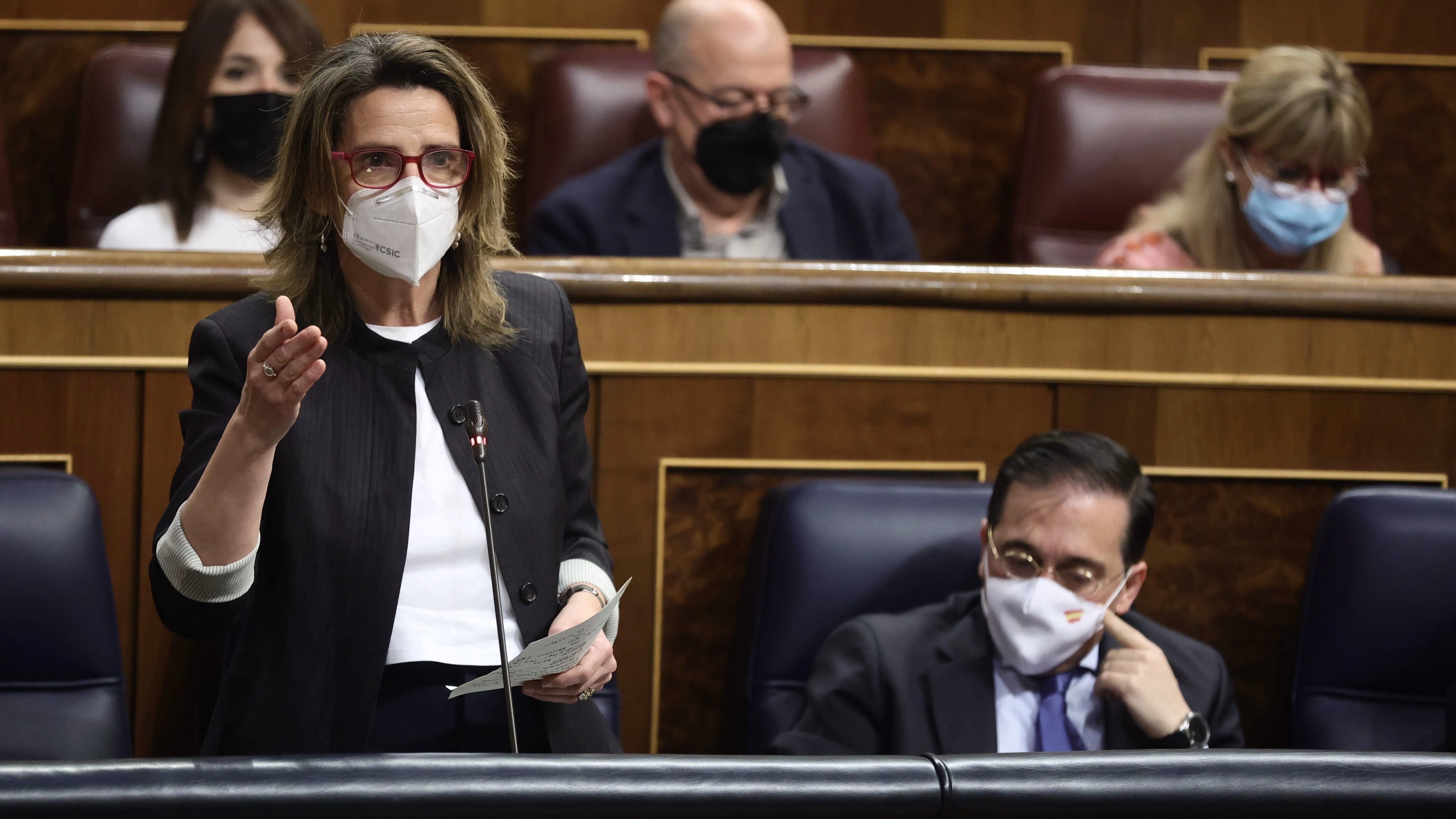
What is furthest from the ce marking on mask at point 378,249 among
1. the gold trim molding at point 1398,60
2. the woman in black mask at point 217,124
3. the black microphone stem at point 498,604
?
the gold trim molding at point 1398,60

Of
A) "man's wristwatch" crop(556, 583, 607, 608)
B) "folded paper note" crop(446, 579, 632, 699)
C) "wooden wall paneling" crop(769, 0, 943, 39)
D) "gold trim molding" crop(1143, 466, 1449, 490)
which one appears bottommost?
"gold trim molding" crop(1143, 466, 1449, 490)

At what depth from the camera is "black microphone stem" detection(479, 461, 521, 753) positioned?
27.4 inches

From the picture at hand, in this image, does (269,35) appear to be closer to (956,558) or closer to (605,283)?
(605,283)

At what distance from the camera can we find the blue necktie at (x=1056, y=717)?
988mm

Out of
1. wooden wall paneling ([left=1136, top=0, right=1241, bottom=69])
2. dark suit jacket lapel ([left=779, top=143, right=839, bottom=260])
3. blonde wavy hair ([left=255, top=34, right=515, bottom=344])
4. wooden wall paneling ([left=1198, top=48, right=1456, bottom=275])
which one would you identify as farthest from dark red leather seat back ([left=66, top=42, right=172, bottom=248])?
wooden wall paneling ([left=1198, top=48, right=1456, bottom=275])

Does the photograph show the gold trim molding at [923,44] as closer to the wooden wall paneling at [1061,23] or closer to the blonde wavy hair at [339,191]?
the wooden wall paneling at [1061,23]

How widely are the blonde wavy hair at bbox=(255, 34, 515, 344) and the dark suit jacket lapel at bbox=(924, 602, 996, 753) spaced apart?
1.26ft

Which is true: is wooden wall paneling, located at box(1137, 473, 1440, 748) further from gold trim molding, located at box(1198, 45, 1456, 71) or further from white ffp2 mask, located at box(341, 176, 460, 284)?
gold trim molding, located at box(1198, 45, 1456, 71)

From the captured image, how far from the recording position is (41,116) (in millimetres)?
1758

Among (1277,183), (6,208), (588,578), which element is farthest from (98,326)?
(1277,183)

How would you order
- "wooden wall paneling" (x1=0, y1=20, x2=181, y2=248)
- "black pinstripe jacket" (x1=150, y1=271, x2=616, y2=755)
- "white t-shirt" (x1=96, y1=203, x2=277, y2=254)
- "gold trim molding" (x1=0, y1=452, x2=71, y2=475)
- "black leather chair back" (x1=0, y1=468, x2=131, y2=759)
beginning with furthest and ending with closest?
1. "wooden wall paneling" (x1=0, y1=20, x2=181, y2=248)
2. "white t-shirt" (x1=96, y1=203, x2=277, y2=254)
3. "gold trim molding" (x1=0, y1=452, x2=71, y2=475)
4. "black leather chair back" (x1=0, y1=468, x2=131, y2=759)
5. "black pinstripe jacket" (x1=150, y1=271, x2=616, y2=755)

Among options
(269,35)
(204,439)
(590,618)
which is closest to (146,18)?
(269,35)

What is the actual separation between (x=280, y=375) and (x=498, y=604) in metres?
0.16

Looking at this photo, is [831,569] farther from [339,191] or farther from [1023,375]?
[339,191]
